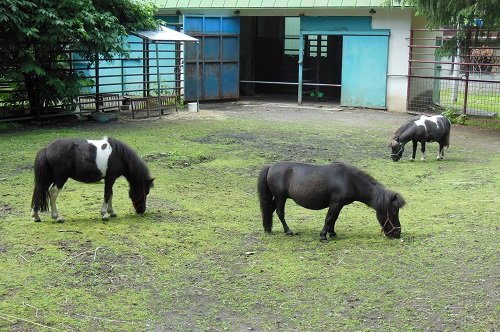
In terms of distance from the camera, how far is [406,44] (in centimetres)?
1753

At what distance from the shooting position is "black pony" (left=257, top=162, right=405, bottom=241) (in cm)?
623

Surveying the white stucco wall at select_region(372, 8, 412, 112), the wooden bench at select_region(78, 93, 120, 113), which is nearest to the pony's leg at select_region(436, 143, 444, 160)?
the white stucco wall at select_region(372, 8, 412, 112)

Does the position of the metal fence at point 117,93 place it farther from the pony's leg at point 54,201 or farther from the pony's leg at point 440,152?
the pony's leg at point 54,201

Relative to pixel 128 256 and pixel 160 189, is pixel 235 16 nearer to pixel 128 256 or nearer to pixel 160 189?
pixel 160 189

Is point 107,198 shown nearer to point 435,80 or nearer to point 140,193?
point 140,193

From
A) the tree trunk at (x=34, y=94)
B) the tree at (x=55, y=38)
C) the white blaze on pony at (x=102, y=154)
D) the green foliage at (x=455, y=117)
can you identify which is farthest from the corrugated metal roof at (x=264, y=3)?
the white blaze on pony at (x=102, y=154)

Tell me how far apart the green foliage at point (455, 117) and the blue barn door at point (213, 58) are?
6.69m

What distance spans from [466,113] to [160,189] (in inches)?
419

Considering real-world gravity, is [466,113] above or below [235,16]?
below

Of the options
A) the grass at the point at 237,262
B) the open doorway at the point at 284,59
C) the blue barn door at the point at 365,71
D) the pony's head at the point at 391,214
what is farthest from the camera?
the open doorway at the point at 284,59

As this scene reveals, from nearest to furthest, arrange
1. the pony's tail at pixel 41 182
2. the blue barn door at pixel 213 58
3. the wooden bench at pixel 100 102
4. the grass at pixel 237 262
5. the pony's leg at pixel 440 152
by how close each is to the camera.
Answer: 1. the grass at pixel 237 262
2. the pony's tail at pixel 41 182
3. the pony's leg at pixel 440 152
4. the wooden bench at pixel 100 102
5. the blue barn door at pixel 213 58

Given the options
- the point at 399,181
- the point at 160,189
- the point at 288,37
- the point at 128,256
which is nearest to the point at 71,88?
A: the point at 160,189

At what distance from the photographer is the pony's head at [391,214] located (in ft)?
20.4

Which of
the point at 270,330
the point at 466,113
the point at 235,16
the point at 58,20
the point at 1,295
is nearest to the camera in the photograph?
the point at 270,330
